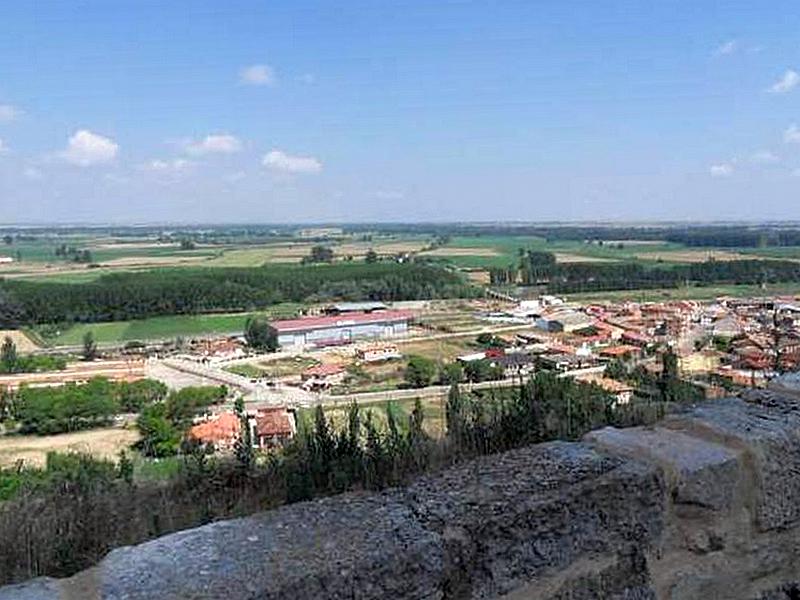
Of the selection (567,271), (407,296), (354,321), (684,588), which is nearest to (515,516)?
(684,588)

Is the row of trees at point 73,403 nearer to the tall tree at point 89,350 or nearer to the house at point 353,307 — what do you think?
the tall tree at point 89,350

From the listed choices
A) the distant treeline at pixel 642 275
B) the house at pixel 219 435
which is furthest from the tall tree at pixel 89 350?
the distant treeline at pixel 642 275

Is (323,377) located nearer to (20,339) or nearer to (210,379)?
(210,379)

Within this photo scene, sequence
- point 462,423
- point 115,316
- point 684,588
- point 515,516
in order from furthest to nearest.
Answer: point 115,316 < point 462,423 < point 684,588 < point 515,516

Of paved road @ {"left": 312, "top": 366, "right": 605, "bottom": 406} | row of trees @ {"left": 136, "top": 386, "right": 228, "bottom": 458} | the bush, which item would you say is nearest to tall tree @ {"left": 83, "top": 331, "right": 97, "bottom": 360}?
row of trees @ {"left": 136, "top": 386, "right": 228, "bottom": 458}

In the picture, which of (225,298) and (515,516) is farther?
(225,298)

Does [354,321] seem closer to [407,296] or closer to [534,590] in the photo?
[407,296]
